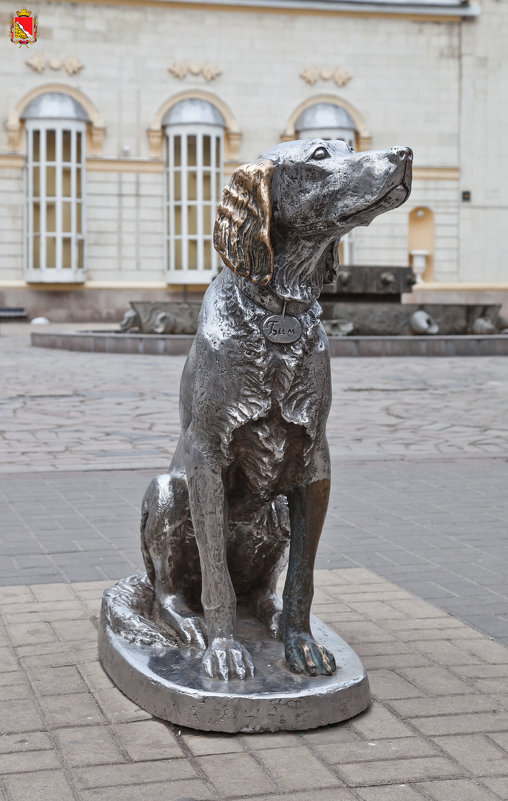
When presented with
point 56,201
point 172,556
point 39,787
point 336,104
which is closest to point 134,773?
point 39,787

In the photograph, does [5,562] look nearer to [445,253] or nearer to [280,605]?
[280,605]

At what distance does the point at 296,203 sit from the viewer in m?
2.95

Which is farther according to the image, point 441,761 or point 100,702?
point 100,702

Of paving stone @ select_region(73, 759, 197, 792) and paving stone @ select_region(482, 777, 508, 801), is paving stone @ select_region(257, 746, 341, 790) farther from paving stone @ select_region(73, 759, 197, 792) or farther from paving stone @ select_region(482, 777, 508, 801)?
paving stone @ select_region(482, 777, 508, 801)

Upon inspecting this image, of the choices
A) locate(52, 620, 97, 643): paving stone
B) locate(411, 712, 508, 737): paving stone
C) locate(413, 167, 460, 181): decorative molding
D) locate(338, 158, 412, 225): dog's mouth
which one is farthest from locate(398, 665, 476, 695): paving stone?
locate(413, 167, 460, 181): decorative molding

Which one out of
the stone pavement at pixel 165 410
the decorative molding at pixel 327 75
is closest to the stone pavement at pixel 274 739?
the stone pavement at pixel 165 410

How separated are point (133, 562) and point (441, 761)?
232 cm

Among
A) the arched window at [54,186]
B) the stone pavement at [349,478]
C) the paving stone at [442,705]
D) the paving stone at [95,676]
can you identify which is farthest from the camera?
the arched window at [54,186]

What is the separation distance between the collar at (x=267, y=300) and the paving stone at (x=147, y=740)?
1.17 metres

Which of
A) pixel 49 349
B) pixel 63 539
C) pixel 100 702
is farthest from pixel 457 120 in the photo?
pixel 100 702

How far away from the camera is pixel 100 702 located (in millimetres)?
3170

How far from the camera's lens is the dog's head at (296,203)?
287 cm

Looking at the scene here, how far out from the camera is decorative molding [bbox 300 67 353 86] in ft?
93.6

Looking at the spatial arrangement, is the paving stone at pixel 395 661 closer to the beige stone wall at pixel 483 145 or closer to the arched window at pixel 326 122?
the arched window at pixel 326 122
